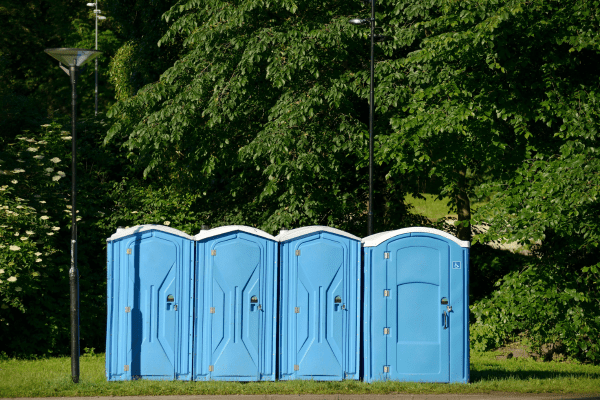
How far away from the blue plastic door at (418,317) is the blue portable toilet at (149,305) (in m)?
2.57

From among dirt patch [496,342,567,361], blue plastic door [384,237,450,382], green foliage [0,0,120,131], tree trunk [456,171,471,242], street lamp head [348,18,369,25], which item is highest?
green foliage [0,0,120,131]

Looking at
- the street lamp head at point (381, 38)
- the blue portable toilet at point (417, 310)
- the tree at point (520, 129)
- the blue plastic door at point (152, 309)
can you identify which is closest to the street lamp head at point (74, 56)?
the blue plastic door at point (152, 309)

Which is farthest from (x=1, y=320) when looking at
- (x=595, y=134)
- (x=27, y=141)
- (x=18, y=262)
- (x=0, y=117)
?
(x=595, y=134)

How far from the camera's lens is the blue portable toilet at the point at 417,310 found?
8.06m

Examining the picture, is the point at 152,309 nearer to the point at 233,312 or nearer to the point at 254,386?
the point at 233,312

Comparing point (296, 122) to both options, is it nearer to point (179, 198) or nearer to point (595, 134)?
point (179, 198)

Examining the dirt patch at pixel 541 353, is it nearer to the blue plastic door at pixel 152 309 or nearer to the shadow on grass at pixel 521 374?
the shadow on grass at pixel 521 374

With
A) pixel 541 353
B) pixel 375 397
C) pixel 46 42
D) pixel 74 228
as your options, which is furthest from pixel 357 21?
pixel 46 42

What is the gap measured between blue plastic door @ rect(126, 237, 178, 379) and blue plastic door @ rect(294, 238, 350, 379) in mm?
1581

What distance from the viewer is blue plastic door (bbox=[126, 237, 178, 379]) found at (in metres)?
7.91

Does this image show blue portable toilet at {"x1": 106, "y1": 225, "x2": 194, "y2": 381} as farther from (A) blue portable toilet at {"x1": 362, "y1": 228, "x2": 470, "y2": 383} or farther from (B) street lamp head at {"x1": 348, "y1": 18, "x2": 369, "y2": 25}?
(B) street lamp head at {"x1": 348, "y1": 18, "x2": 369, "y2": 25}

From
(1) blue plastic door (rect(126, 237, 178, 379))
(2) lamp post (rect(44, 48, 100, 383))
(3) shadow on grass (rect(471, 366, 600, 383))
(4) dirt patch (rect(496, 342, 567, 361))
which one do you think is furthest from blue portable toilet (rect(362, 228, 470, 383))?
(4) dirt patch (rect(496, 342, 567, 361))

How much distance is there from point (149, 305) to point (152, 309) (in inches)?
2.5

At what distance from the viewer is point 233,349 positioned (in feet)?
26.3
